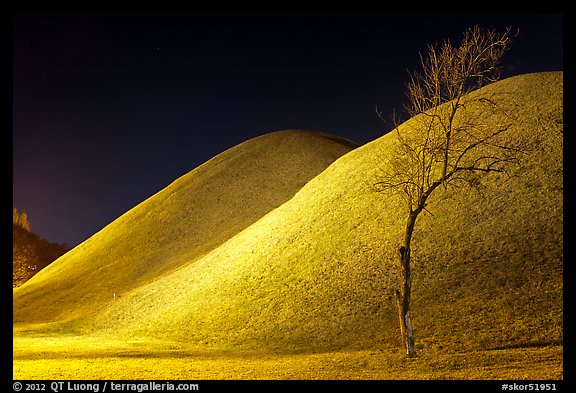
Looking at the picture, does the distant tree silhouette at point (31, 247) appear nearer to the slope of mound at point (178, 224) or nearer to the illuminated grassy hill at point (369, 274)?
the slope of mound at point (178, 224)

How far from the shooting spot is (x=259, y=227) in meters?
54.8

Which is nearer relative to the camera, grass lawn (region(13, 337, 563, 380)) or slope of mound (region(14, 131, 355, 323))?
grass lawn (region(13, 337, 563, 380))

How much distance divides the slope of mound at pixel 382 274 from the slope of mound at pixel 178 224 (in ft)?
29.2

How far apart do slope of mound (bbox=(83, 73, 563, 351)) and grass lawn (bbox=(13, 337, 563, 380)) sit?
9.70 feet

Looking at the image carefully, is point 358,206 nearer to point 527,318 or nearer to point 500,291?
point 500,291

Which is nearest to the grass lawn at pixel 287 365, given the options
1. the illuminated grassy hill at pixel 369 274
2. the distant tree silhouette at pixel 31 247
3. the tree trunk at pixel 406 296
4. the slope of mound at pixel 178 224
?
the tree trunk at pixel 406 296

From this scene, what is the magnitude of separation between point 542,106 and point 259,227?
25762mm

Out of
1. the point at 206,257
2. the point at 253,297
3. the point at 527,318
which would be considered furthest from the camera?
the point at 206,257

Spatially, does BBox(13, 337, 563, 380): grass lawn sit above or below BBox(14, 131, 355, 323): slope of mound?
below

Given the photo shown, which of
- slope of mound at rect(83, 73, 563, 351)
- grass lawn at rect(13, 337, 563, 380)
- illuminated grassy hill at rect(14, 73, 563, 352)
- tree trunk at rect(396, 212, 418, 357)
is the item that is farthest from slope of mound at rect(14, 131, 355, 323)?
tree trunk at rect(396, 212, 418, 357)

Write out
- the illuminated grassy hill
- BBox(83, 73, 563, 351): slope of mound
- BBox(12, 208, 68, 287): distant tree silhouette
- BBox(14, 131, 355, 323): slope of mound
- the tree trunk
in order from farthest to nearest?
BBox(12, 208, 68, 287): distant tree silhouette
BBox(14, 131, 355, 323): slope of mound
the illuminated grassy hill
BBox(83, 73, 563, 351): slope of mound
the tree trunk

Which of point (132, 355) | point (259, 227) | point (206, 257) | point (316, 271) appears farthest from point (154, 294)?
point (132, 355)

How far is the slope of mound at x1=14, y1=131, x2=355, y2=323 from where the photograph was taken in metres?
59.2

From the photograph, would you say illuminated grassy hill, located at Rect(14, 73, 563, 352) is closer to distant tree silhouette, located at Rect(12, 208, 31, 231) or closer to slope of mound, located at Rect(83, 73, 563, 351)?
slope of mound, located at Rect(83, 73, 563, 351)
